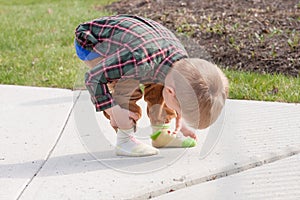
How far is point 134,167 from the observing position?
10.7 ft

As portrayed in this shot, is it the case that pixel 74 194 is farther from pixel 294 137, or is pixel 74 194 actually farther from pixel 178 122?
pixel 294 137

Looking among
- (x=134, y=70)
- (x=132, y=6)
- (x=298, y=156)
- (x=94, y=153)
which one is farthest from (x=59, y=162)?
(x=132, y=6)

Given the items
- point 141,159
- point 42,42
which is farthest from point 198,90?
point 42,42

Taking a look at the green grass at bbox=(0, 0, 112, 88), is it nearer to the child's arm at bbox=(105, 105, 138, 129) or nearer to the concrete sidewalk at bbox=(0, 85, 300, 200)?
the concrete sidewalk at bbox=(0, 85, 300, 200)

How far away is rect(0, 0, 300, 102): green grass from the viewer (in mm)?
4586

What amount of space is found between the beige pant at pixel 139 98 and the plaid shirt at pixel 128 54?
0.34 ft

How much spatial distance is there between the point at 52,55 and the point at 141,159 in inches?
103

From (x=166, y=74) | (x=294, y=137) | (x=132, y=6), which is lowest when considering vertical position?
(x=132, y=6)

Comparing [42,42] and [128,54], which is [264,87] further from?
[42,42]

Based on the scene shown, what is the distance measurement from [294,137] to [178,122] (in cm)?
70

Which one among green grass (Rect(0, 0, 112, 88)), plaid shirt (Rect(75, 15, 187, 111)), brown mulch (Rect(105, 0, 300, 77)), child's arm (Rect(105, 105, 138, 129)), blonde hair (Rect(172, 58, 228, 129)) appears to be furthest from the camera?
brown mulch (Rect(105, 0, 300, 77))

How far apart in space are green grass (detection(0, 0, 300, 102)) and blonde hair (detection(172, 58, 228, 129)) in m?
0.85

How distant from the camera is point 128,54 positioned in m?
3.07

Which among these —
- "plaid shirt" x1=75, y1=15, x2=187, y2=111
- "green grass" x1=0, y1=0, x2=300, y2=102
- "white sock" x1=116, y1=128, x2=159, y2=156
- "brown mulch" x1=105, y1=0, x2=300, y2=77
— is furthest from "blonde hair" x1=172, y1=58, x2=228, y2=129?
"brown mulch" x1=105, y1=0, x2=300, y2=77
